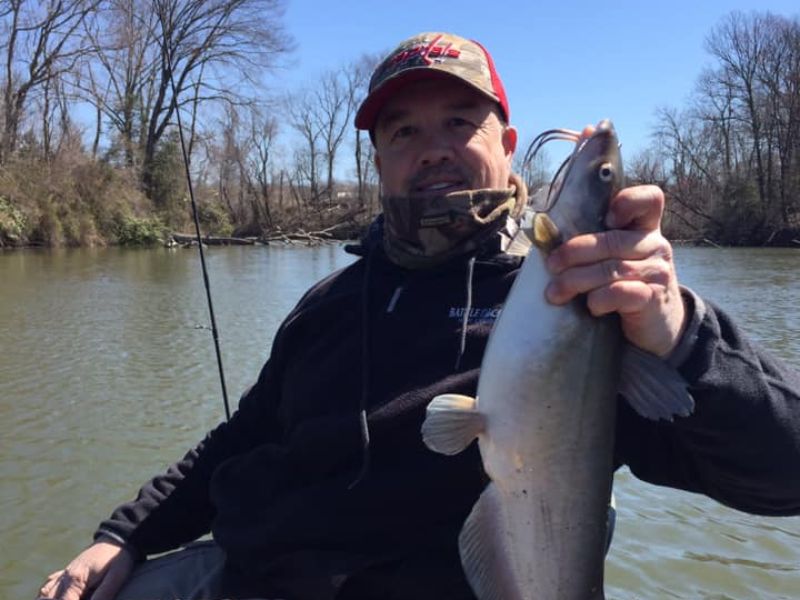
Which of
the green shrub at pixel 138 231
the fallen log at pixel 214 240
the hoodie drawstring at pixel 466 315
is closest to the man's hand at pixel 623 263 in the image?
the hoodie drawstring at pixel 466 315

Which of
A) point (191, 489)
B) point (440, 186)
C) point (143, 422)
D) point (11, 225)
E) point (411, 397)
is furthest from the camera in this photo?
point (11, 225)

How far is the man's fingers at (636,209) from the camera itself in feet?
5.16

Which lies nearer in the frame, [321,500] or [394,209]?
[321,500]

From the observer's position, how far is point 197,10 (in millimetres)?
42188

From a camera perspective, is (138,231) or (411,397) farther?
(138,231)

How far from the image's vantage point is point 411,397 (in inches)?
86.5

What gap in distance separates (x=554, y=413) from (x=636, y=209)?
0.47 meters

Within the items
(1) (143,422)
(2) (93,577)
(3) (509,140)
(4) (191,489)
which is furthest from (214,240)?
(3) (509,140)

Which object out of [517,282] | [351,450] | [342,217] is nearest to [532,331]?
[517,282]

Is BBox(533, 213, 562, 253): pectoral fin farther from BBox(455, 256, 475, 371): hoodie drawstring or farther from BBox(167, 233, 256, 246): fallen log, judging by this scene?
BBox(167, 233, 256, 246): fallen log

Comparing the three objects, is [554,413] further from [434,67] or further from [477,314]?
[434,67]

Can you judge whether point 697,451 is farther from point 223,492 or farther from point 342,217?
point 342,217

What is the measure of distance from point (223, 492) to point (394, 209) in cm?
114

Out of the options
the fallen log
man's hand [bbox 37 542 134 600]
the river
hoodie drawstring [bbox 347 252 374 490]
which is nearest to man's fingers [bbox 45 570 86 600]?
man's hand [bbox 37 542 134 600]
